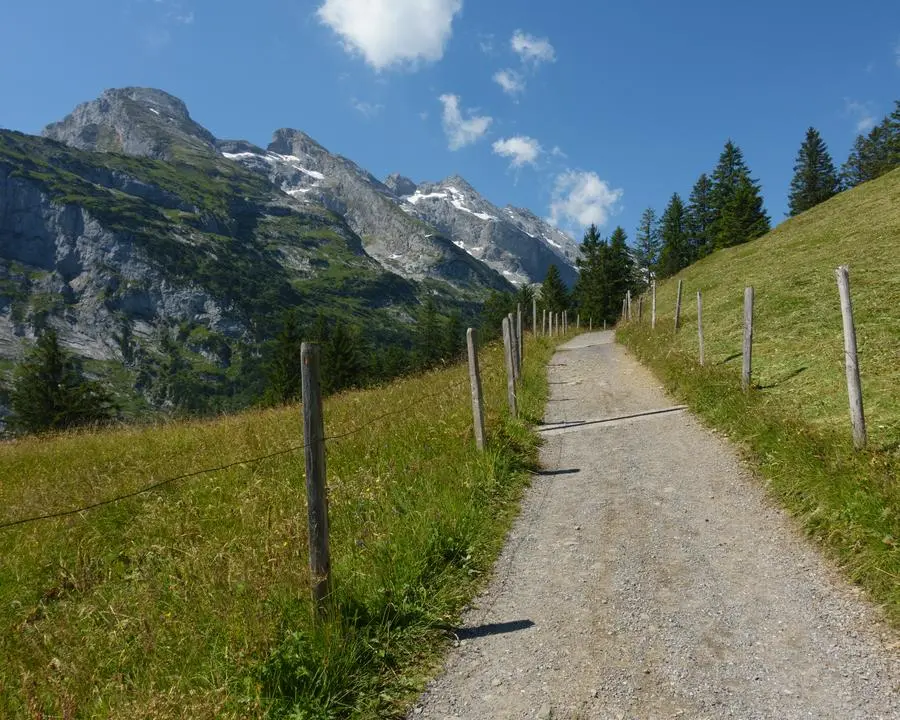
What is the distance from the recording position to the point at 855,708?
3711mm

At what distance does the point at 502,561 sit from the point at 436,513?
3.37ft

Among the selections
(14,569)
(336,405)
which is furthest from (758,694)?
(336,405)

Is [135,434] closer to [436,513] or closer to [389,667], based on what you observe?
[436,513]

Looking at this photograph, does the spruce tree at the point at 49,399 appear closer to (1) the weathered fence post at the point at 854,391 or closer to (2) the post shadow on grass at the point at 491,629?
(2) the post shadow on grass at the point at 491,629

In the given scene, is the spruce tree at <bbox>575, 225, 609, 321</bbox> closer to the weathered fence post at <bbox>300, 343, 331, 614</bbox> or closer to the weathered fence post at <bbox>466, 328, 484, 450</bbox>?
the weathered fence post at <bbox>466, 328, 484, 450</bbox>

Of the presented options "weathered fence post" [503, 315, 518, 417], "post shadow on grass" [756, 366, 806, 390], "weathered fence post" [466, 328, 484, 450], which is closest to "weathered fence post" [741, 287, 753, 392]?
"post shadow on grass" [756, 366, 806, 390]

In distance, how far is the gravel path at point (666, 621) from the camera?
395cm

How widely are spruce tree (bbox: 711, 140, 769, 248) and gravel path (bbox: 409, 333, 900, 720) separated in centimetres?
6633

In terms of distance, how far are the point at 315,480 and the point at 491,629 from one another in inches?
85.7

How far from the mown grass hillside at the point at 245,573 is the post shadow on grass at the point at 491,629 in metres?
0.17

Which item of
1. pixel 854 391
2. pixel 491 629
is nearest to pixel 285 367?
pixel 854 391

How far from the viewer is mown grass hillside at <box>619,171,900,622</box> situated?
5.73 m

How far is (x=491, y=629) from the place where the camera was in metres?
5.00

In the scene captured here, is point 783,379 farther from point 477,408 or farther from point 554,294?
point 554,294
